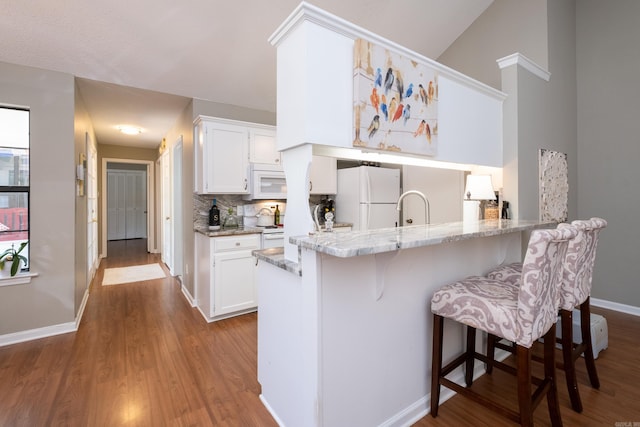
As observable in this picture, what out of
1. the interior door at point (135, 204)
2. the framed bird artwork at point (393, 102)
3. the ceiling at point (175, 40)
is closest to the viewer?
the framed bird artwork at point (393, 102)

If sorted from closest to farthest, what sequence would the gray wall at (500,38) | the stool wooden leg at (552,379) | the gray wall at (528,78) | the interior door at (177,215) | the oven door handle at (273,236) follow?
the stool wooden leg at (552,379), the gray wall at (528,78), the gray wall at (500,38), the oven door handle at (273,236), the interior door at (177,215)

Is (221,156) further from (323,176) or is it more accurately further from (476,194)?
(476,194)

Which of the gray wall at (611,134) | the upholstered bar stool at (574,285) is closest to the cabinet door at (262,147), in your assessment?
the upholstered bar stool at (574,285)

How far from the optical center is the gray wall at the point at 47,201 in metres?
2.74

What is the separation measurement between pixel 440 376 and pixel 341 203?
300 centimetres

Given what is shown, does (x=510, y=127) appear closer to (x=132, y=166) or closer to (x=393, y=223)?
(x=393, y=223)

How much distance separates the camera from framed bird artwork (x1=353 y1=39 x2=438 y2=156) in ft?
5.62

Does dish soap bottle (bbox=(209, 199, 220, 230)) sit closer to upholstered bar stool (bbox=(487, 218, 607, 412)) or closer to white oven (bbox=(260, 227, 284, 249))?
white oven (bbox=(260, 227, 284, 249))

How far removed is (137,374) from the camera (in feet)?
7.32

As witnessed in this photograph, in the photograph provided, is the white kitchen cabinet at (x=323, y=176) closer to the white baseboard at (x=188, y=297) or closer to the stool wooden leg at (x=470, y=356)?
the white baseboard at (x=188, y=297)

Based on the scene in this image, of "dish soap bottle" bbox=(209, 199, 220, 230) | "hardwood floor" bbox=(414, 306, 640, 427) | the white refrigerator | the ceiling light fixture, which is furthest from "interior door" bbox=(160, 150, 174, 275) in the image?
"hardwood floor" bbox=(414, 306, 640, 427)

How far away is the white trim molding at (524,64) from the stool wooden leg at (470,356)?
2.34 metres

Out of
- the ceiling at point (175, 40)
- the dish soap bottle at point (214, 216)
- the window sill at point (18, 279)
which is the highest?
the ceiling at point (175, 40)

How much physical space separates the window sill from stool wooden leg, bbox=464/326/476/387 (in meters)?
3.65
